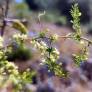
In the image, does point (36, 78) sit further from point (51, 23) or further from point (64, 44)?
point (51, 23)

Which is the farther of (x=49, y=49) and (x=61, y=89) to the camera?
(x=61, y=89)

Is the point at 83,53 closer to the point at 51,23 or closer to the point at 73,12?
the point at 73,12

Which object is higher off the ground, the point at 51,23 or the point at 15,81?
the point at 51,23

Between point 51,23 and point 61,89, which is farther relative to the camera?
point 51,23

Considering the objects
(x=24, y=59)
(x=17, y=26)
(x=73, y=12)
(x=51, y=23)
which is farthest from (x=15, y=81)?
(x=51, y=23)

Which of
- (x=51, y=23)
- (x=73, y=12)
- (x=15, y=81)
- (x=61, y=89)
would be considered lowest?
(x=61, y=89)

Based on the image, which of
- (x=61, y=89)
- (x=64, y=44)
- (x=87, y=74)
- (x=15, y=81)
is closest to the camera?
(x=15, y=81)

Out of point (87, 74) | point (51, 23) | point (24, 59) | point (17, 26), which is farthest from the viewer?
point (51, 23)

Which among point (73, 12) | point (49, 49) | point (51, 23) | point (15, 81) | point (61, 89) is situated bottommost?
point (61, 89)

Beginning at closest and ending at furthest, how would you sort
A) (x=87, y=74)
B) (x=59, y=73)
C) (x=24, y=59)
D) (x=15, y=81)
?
1. (x=15, y=81)
2. (x=59, y=73)
3. (x=87, y=74)
4. (x=24, y=59)

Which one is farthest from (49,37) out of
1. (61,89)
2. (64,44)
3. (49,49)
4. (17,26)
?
(64,44)
